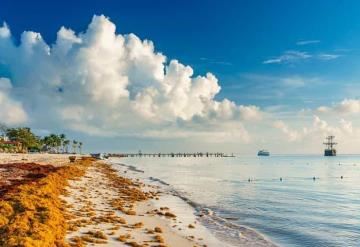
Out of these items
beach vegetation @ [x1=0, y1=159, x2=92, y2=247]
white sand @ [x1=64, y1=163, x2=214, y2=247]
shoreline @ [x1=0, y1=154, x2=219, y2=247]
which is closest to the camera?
beach vegetation @ [x1=0, y1=159, x2=92, y2=247]

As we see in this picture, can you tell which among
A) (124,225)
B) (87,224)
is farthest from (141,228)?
(87,224)

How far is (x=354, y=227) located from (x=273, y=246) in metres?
10.7

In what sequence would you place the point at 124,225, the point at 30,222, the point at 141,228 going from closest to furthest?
1. the point at 30,222
2. the point at 141,228
3. the point at 124,225

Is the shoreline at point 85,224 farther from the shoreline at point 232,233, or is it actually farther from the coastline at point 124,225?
the shoreline at point 232,233

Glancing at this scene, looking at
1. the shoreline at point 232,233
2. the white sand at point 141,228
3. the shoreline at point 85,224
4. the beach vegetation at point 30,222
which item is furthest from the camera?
the shoreline at point 232,233

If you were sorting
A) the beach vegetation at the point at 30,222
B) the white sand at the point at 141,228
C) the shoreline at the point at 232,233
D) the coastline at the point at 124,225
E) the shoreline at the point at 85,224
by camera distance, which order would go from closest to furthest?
the beach vegetation at the point at 30,222
the shoreline at the point at 85,224
the coastline at the point at 124,225
the white sand at the point at 141,228
the shoreline at the point at 232,233

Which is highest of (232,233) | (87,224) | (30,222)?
(30,222)

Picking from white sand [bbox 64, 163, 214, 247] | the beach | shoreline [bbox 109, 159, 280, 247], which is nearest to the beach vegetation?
the beach

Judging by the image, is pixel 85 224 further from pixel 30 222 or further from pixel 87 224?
pixel 30 222

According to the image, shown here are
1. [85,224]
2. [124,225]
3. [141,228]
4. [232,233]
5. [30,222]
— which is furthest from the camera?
[232,233]

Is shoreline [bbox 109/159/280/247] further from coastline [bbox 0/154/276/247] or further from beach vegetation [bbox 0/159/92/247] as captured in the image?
beach vegetation [bbox 0/159/92/247]

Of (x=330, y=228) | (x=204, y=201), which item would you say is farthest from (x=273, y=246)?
(x=204, y=201)

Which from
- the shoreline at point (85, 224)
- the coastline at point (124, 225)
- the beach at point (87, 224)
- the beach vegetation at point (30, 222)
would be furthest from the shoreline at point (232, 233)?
the beach vegetation at point (30, 222)

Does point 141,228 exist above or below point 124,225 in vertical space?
below
